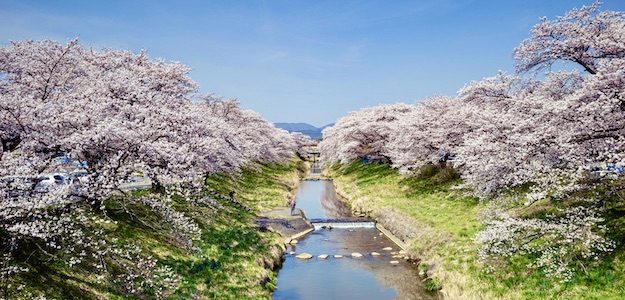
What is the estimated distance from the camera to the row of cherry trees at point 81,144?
1309 centimetres

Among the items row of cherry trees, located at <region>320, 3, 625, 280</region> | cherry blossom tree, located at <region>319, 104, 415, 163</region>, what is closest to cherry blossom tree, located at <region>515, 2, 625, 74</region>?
row of cherry trees, located at <region>320, 3, 625, 280</region>

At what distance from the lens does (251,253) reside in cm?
Result: 2620

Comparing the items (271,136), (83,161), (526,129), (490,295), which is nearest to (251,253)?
(83,161)

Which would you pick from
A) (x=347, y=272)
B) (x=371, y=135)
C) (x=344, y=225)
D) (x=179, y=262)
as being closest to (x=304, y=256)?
(x=347, y=272)

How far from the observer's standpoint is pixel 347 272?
88.8 ft

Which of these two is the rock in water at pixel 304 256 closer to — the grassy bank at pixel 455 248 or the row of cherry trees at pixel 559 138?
the grassy bank at pixel 455 248

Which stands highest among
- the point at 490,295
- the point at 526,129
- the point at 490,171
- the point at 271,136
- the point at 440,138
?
the point at 271,136

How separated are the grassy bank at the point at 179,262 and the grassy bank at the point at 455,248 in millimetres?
9744

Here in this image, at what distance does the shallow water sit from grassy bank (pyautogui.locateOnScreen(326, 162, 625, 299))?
1.77 metres

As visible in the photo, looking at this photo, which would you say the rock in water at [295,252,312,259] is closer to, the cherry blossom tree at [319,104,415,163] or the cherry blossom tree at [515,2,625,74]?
the cherry blossom tree at [515,2,625,74]

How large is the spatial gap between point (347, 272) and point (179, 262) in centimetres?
1089

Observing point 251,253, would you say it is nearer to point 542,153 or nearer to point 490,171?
point 490,171

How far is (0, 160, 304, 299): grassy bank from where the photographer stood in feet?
48.0

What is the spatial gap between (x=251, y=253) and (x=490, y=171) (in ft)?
47.4
